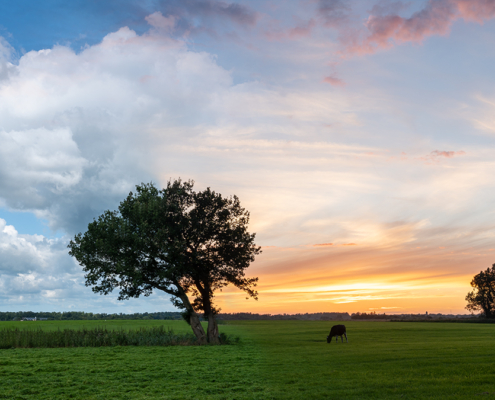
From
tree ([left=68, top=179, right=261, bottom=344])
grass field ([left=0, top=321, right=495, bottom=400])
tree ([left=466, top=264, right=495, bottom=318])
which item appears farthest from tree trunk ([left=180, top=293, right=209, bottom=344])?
tree ([left=466, top=264, right=495, bottom=318])

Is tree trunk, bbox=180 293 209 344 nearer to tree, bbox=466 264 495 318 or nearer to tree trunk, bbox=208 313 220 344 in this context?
tree trunk, bbox=208 313 220 344

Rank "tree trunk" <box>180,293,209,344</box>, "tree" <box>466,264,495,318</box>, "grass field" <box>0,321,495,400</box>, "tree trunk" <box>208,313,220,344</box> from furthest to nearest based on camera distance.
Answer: "tree" <box>466,264,495,318</box> < "tree trunk" <box>208,313,220,344</box> < "tree trunk" <box>180,293,209,344</box> < "grass field" <box>0,321,495,400</box>

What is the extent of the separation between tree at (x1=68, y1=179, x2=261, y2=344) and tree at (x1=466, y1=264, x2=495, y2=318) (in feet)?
411

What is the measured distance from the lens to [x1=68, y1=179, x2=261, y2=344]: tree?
4478 cm

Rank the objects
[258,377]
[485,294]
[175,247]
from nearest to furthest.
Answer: [258,377], [175,247], [485,294]

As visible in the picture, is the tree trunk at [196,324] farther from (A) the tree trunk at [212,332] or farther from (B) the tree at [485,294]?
(B) the tree at [485,294]

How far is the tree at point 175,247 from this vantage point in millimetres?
44781

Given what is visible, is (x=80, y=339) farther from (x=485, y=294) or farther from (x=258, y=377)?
(x=485, y=294)

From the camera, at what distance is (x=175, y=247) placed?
43.9 m

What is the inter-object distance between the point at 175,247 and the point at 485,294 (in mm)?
136765

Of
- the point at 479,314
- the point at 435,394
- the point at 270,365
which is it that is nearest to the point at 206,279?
the point at 270,365

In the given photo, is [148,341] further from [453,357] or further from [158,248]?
[453,357]

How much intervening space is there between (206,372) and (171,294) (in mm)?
24968

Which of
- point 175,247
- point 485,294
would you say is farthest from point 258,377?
point 485,294
